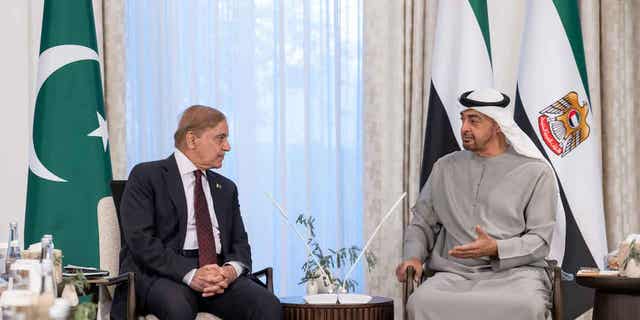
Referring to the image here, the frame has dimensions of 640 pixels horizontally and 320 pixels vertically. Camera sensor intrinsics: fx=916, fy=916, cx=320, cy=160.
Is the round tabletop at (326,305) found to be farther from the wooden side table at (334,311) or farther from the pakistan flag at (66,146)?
the pakistan flag at (66,146)

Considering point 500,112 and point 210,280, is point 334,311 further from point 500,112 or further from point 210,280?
point 500,112

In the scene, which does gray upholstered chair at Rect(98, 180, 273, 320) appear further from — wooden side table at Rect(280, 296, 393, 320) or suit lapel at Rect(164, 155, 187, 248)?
suit lapel at Rect(164, 155, 187, 248)

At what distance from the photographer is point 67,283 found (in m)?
2.99

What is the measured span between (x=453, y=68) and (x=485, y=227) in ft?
3.68

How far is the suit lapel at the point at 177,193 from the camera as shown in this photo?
13.1 ft

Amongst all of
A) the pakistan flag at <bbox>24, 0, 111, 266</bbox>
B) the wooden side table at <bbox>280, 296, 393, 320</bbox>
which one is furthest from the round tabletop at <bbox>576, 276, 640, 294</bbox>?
the pakistan flag at <bbox>24, 0, 111, 266</bbox>

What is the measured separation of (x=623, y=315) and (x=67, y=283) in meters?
2.32

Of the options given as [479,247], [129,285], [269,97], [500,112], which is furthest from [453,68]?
[129,285]

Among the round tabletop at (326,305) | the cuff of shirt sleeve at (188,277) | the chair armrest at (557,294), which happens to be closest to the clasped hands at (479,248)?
the chair armrest at (557,294)

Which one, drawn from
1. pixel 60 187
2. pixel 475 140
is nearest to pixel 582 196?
pixel 475 140

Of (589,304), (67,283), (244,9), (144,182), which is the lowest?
(589,304)

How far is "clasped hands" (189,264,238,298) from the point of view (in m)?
3.86

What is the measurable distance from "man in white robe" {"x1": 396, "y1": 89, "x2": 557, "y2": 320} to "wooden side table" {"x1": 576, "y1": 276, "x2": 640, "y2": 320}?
0.23 meters

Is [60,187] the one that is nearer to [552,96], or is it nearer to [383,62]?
[383,62]
